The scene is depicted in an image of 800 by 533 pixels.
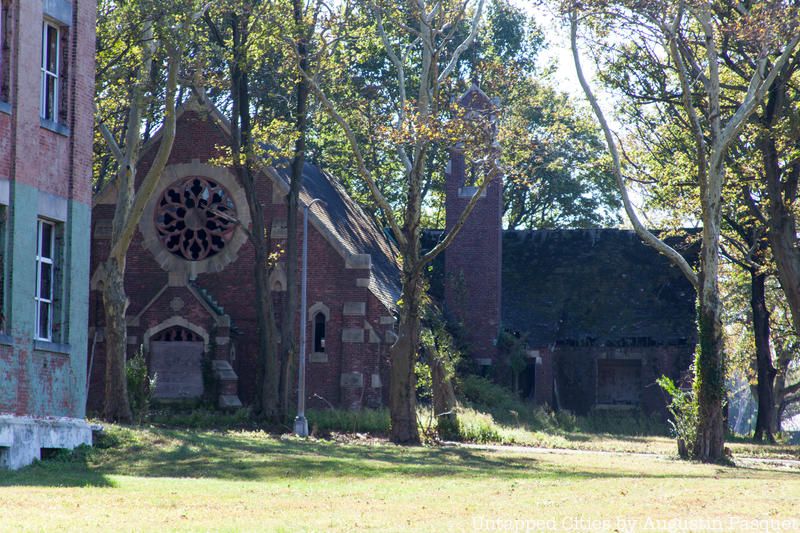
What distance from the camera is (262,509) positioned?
14156 millimetres

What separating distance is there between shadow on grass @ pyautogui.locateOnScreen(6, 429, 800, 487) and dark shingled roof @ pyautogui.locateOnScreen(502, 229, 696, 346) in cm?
1852

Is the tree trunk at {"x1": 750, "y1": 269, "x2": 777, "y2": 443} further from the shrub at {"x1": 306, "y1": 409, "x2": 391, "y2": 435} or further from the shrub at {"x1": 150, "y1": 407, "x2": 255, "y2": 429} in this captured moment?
the shrub at {"x1": 150, "y1": 407, "x2": 255, "y2": 429}

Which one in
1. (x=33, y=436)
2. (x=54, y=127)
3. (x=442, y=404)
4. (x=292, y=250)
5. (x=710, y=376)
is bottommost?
(x=33, y=436)

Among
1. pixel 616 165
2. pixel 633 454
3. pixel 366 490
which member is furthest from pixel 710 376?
pixel 366 490

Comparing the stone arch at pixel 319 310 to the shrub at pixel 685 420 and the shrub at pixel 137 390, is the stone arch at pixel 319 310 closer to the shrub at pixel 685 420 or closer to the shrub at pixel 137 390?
the shrub at pixel 137 390

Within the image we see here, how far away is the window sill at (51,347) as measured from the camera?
20.6 m

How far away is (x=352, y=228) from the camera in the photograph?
4216 centimetres

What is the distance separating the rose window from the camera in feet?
126

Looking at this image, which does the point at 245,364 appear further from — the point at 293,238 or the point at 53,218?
the point at 53,218

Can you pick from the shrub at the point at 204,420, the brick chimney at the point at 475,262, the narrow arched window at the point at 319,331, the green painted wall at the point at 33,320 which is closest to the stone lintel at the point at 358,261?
the narrow arched window at the point at 319,331

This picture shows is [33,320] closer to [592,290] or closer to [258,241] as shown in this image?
[258,241]

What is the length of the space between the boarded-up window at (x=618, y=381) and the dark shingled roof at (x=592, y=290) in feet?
3.82

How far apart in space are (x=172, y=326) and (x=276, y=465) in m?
17.6

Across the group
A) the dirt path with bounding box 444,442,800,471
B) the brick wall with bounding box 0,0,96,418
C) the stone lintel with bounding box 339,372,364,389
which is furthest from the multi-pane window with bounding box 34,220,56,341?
the stone lintel with bounding box 339,372,364,389
